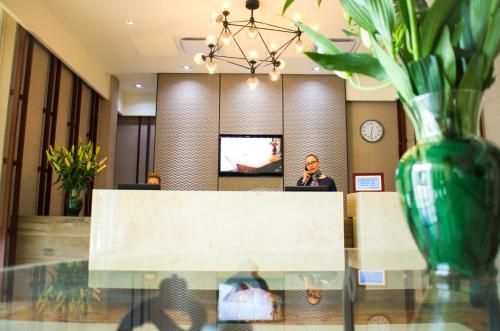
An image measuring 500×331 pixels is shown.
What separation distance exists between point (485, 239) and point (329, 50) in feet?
1.47

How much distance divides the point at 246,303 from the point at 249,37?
3.73 m

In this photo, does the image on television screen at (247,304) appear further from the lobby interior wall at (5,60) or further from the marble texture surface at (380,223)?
the lobby interior wall at (5,60)

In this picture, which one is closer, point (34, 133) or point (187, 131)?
point (34, 133)

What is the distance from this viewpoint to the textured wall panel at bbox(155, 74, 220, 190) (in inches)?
258

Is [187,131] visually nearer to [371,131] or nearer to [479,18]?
[371,131]

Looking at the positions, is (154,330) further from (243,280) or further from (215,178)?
(215,178)

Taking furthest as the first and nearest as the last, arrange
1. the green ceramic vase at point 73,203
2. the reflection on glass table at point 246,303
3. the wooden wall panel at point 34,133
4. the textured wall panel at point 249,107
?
the textured wall panel at point 249,107, the wooden wall panel at point 34,133, the green ceramic vase at point 73,203, the reflection on glass table at point 246,303

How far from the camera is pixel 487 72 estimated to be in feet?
1.88

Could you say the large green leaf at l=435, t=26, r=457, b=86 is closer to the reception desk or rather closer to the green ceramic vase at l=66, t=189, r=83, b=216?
the reception desk

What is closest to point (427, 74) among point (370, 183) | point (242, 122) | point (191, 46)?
point (370, 183)

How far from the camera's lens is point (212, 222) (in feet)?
9.36

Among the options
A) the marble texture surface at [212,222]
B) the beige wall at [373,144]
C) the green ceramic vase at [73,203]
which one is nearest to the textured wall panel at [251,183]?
the beige wall at [373,144]

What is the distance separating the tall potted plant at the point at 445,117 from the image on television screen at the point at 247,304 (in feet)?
1.37

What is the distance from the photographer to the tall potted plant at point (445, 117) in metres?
0.51
